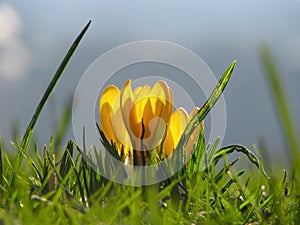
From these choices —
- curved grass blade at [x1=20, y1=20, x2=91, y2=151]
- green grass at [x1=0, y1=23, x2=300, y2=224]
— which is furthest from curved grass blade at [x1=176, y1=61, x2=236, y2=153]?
curved grass blade at [x1=20, y1=20, x2=91, y2=151]

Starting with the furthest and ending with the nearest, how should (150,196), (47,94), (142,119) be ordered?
(47,94)
(142,119)
(150,196)

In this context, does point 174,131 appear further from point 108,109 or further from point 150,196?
point 150,196

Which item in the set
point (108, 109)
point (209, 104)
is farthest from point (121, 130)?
point (209, 104)

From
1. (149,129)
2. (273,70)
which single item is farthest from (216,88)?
(273,70)

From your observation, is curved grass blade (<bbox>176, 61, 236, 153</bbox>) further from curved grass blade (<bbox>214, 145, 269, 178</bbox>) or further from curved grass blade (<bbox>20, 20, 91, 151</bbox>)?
curved grass blade (<bbox>20, 20, 91, 151</bbox>)

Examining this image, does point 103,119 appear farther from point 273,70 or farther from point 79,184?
point 273,70

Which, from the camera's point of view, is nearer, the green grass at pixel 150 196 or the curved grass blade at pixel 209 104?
the green grass at pixel 150 196

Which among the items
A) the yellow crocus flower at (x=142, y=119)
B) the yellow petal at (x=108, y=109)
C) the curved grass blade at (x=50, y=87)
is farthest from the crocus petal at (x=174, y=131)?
the curved grass blade at (x=50, y=87)

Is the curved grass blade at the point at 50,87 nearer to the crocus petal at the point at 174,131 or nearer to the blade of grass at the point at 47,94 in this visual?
the blade of grass at the point at 47,94
